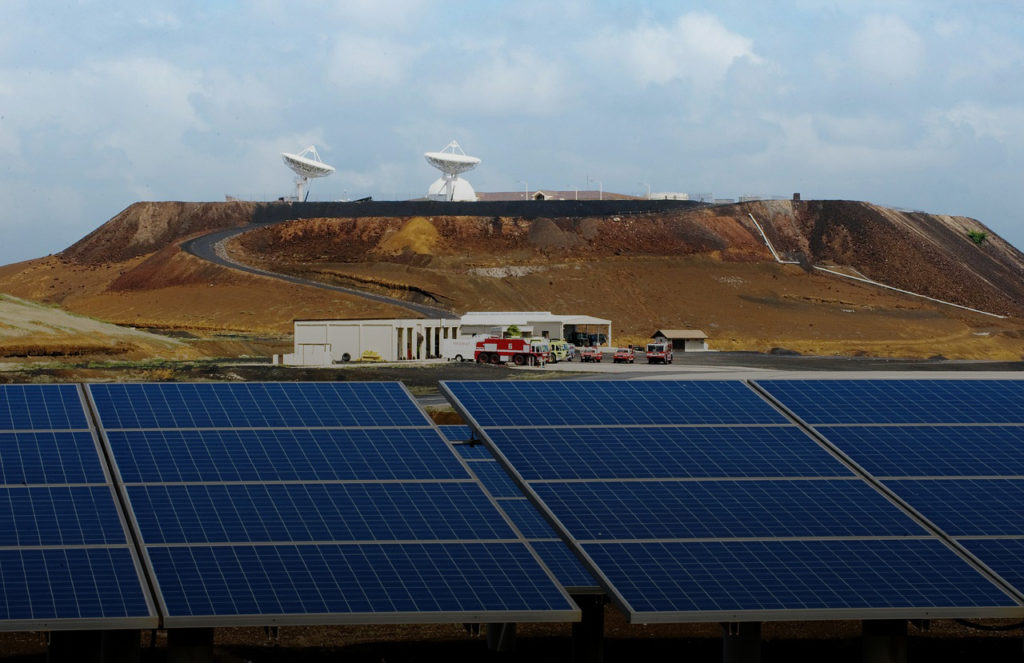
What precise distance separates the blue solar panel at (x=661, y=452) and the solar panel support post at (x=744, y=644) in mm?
4042

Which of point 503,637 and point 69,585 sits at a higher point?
point 69,585

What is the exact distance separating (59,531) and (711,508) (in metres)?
11.5

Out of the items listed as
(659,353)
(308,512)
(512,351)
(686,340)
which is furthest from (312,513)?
(686,340)

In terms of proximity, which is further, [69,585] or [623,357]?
[623,357]

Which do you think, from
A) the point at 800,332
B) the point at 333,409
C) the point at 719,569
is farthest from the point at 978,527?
the point at 800,332

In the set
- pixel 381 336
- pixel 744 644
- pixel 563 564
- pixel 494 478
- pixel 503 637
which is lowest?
pixel 503 637

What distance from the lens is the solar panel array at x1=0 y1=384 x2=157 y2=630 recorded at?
787 inches

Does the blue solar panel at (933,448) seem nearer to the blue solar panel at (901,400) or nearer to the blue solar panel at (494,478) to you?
the blue solar panel at (901,400)

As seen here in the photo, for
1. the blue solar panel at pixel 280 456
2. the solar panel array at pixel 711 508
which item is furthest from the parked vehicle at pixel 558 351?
the blue solar panel at pixel 280 456

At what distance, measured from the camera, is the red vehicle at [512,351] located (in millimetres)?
97312

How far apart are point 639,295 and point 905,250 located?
157 ft

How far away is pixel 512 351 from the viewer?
319ft

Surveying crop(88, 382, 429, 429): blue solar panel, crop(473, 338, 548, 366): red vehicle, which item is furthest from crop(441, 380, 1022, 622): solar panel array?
crop(473, 338, 548, 366): red vehicle

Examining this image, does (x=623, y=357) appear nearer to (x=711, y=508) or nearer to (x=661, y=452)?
(x=661, y=452)
